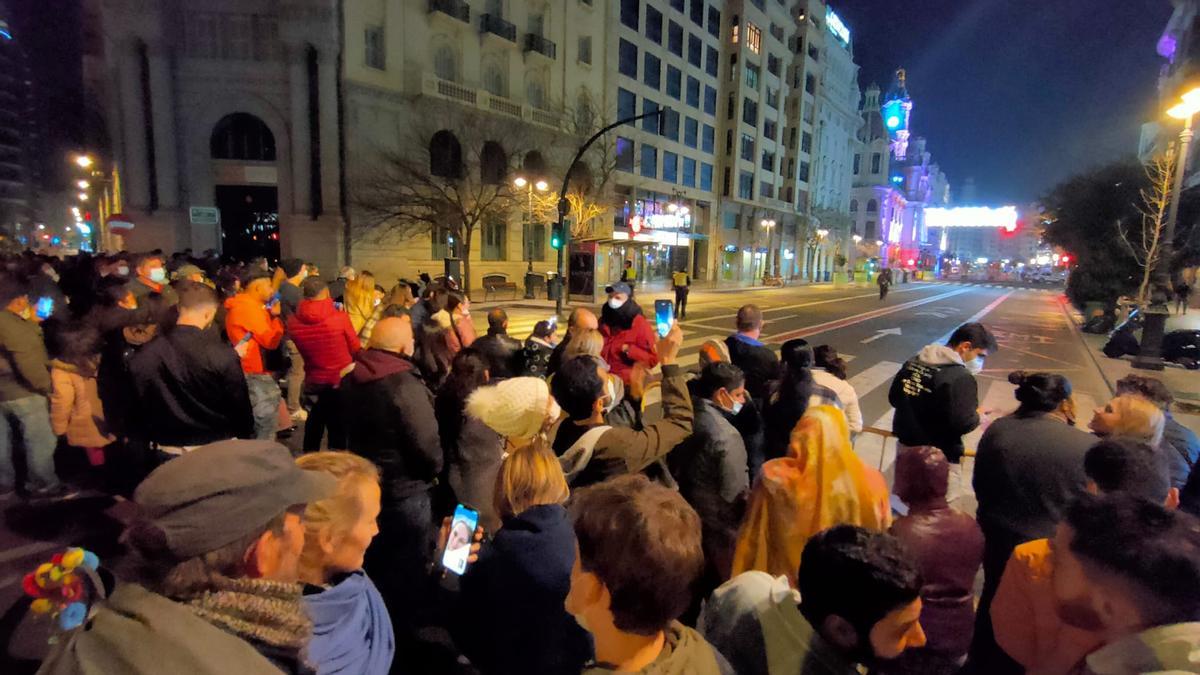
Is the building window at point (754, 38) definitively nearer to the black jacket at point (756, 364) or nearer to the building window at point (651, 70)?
the building window at point (651, 70)

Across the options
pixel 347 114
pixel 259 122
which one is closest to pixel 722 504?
pixel 347 114

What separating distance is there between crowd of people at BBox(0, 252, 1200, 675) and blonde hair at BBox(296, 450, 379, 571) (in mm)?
10

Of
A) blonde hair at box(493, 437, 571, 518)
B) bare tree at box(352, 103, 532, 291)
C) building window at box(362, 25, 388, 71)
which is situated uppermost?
building window at box(362, 25, 388, 71)

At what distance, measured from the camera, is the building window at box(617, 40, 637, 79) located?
40.7m

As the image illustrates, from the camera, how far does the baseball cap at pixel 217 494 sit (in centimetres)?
117

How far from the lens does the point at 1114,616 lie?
147 cm

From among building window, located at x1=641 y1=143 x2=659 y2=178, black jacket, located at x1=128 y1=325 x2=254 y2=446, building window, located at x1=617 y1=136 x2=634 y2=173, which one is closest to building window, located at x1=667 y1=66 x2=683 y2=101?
building window, located at x1=641 y1=143 x2=659 y2=178

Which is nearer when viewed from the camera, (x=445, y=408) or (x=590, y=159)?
(x=445, y=408)

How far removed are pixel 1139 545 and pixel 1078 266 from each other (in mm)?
32165

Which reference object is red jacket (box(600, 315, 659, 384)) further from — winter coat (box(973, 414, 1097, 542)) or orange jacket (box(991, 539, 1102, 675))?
orange jacket (box(991, 539, 1102, 675))

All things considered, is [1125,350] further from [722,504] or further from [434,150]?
[434,150]

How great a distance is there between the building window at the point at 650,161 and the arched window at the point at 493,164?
13.8m

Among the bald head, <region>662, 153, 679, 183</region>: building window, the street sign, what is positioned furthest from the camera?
<region>662, 153, 679, 183</region>: building window

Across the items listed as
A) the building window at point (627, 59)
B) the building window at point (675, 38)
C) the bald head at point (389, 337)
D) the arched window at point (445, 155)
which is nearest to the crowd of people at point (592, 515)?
the bald head at point (389, 337)
